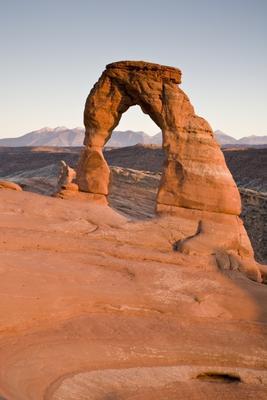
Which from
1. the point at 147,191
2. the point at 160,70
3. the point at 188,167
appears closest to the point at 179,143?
the point at 188,167

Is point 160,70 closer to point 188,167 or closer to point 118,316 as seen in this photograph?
point 188,167

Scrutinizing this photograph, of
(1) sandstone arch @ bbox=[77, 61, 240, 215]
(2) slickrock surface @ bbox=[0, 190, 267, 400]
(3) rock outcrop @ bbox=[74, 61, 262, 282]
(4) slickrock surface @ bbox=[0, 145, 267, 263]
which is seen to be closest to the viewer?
(2) slickrock surface @ bbox=[0, 190, 267, 400]

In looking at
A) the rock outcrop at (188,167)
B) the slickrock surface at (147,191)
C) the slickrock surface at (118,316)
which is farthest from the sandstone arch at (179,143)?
the slickrock surface at (147,191)

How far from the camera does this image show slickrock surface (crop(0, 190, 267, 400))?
518cm

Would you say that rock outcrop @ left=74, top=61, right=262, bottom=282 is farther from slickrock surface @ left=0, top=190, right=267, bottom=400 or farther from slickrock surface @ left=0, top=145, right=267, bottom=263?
slickrock surface @ left=0, top=145, right=267, bottom=263

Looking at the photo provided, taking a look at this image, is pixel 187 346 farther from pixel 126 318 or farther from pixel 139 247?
pixel 139 247

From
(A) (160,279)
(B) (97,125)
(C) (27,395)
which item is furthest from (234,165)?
(C) (27,395)

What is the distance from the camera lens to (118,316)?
6.55m

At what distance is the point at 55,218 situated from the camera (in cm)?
914

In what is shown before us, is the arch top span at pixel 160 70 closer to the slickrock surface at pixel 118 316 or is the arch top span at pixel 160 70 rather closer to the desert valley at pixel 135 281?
the desert valley at pixel 135 281

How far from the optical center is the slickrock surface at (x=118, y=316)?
5176 millimetres

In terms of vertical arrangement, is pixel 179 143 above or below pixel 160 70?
below

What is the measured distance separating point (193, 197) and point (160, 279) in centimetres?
304

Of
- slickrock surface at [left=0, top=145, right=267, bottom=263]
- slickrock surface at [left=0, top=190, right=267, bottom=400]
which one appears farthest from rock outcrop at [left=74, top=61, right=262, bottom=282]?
slickrock surface at [left=0, top=145, right=267, bottom=263]
